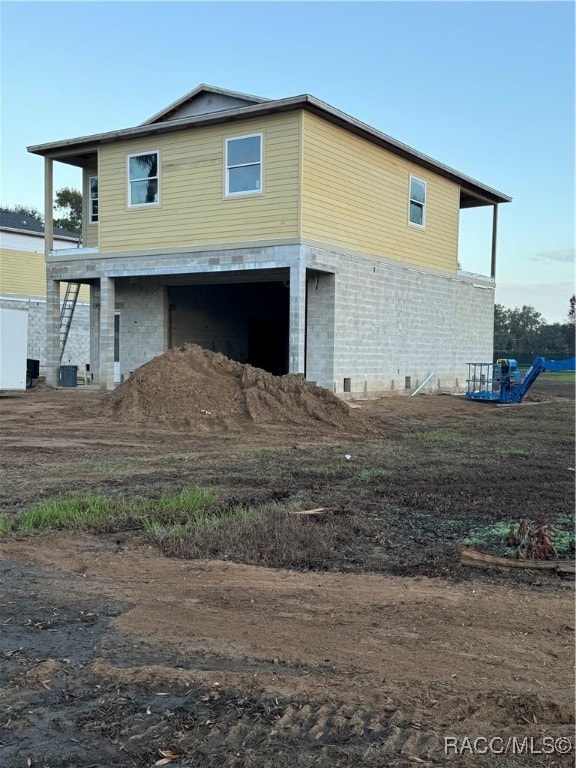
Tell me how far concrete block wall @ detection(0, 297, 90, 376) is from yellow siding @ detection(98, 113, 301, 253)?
13975 mm

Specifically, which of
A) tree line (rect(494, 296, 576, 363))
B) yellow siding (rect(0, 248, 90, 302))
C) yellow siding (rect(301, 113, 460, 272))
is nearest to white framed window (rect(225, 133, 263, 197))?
yellow siding (rect(301, 113, 460, 272))

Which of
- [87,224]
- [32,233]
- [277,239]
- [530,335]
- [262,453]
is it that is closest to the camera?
[262,453]

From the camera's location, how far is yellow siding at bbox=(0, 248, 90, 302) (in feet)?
114

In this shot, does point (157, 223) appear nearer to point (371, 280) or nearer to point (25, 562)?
point (371, 280)

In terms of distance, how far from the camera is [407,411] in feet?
63.0

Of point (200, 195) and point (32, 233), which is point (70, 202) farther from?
point (200, 195)

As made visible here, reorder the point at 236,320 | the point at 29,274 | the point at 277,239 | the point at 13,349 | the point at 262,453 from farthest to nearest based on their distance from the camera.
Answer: the point at 29,274, the point at 236,320, the point at 13,349, the point at 277,239, the point at 262,453

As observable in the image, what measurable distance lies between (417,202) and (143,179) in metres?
8.51

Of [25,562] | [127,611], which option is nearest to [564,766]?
[127,611]

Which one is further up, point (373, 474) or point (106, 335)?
point (106, 335)

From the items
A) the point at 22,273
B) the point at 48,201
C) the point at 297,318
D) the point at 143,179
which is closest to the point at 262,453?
the point at 297,318

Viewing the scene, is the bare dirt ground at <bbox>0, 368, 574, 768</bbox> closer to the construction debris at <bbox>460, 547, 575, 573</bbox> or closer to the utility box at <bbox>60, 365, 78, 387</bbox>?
the construction debris at <bbox>460, 547, 575, 573</bbox>

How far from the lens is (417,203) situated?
23641 millimetres

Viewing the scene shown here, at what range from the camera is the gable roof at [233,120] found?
18.1m
